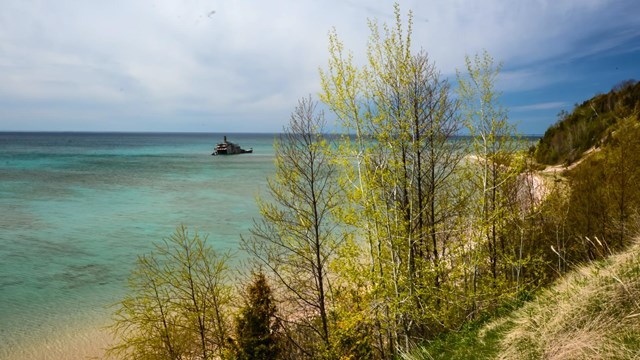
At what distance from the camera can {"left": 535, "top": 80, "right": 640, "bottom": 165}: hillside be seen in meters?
40.1

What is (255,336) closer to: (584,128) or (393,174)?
(393,174)

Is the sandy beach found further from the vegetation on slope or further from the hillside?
the hillside

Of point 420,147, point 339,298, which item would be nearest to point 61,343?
point 339,298

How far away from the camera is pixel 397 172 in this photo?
13266 millimetres

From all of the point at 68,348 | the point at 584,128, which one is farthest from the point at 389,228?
the point at 584,128

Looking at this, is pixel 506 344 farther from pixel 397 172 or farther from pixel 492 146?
pixel 492 146

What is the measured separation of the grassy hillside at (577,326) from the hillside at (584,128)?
35873mm

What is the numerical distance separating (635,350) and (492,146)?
482 inches

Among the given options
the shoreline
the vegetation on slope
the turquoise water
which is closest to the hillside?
the vegetation on slope

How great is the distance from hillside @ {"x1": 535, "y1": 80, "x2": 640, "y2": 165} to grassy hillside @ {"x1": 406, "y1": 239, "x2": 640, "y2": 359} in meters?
35.9

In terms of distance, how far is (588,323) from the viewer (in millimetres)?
6125

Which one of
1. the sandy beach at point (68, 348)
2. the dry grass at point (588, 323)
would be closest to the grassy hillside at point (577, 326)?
the dry grass at point (588, 323)

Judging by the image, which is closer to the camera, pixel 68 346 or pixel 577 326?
pixel 577 326

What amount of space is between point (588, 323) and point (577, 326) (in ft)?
0.84
